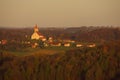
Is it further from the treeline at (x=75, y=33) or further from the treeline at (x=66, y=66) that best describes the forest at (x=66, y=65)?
the treeline at (x=75, y=33)

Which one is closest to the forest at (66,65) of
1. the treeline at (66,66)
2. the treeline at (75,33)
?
the treeline at (66,66)

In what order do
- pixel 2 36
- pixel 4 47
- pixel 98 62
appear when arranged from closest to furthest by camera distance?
pixel 98 62 → pixel 4 47 → pixel 2 36

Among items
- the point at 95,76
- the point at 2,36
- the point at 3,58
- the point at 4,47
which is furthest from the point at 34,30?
the point at 95,76

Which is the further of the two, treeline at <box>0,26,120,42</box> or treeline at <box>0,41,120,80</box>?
treeline at <box>0,26,120,42</box>

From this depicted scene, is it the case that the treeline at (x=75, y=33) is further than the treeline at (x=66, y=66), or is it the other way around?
the treeline at (x=75, y=33)

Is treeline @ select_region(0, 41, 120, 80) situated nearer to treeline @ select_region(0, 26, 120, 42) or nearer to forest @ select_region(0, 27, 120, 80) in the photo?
forest @ select_region(0, 27, 120, 80)

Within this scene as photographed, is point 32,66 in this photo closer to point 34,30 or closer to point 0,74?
point 0,74

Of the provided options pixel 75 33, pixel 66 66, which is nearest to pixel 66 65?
pixel 66 66

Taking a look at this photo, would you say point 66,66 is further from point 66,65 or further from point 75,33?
point 75,33

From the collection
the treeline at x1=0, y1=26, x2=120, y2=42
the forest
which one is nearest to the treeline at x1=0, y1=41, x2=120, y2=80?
the forest
